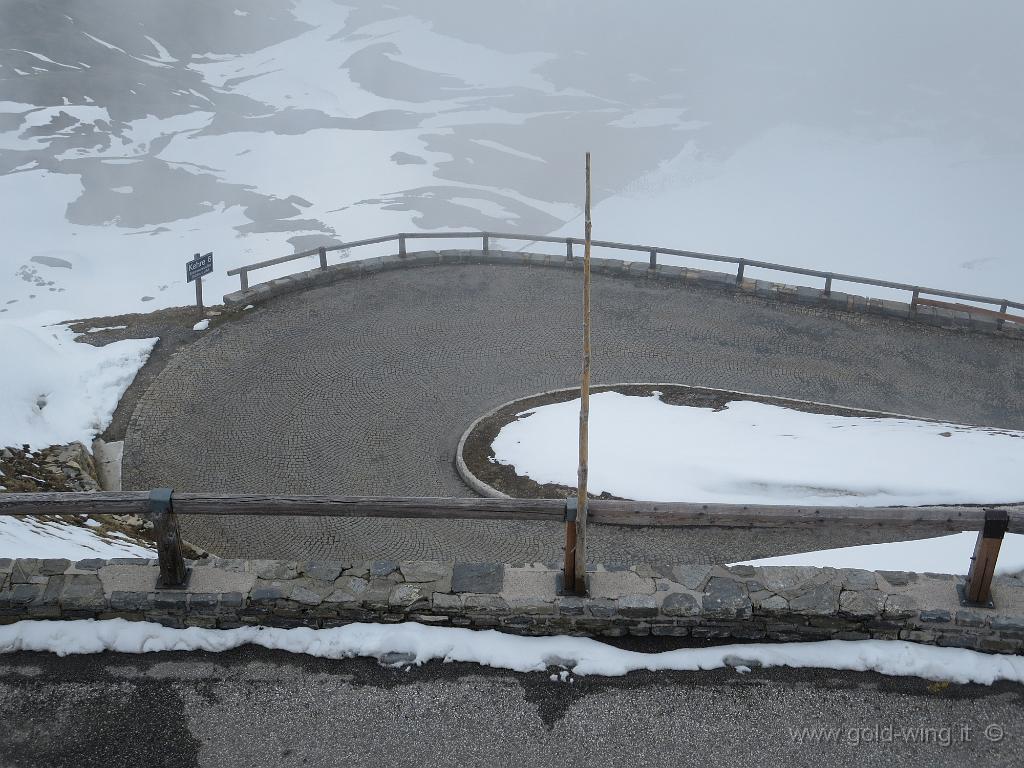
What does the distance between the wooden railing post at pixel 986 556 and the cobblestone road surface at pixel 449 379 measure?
12.8 feet

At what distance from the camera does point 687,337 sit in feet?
54.3

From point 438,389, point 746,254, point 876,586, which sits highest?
point 876,586

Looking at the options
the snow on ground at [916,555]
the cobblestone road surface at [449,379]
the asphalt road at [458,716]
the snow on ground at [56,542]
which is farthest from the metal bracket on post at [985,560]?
the snow on ground at [56,542]

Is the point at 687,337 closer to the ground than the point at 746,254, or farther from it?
farther from it

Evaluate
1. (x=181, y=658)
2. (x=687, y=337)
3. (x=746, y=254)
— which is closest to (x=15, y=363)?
(x=181, y=658)

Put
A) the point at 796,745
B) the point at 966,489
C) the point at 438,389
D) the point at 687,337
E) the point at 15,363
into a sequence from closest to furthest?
the point at 796,745
the point at 966,489
the point at 15,363
the point at 438,389
the point at 687,337

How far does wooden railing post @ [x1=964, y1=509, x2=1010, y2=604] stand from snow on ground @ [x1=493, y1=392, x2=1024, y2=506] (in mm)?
4081

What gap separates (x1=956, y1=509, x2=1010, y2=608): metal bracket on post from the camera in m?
5.79

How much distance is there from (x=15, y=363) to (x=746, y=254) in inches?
2895

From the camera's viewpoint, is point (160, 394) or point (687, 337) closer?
point (160, 394)

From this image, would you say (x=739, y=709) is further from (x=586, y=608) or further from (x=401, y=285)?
(x=401, y=285)

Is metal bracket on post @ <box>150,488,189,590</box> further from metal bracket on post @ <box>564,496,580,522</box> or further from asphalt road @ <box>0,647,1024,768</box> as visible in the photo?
metal bracket on post @ <box>564,496,580,522</box>

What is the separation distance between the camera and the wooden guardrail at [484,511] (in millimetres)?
6082

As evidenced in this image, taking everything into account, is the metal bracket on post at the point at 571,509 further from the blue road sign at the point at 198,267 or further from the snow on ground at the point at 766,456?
the blue road sign at the point at 198,267
